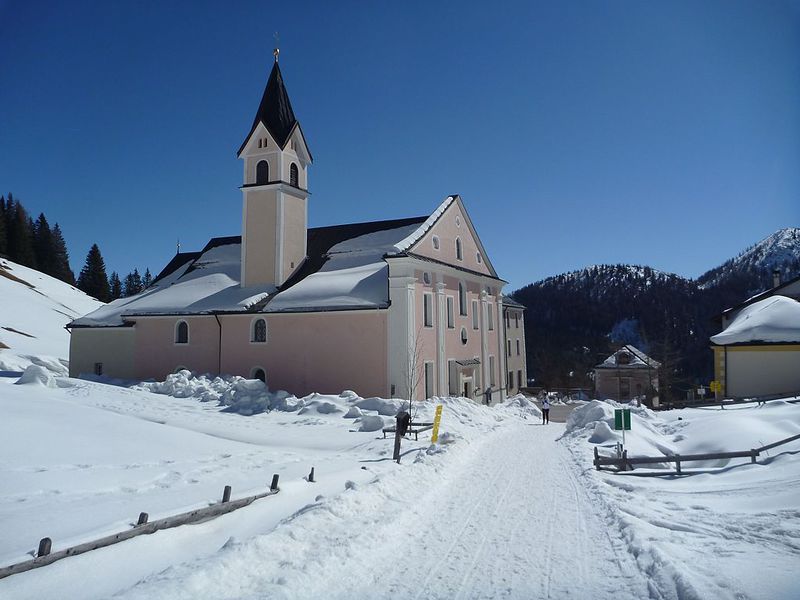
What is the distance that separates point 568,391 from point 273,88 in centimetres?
4059

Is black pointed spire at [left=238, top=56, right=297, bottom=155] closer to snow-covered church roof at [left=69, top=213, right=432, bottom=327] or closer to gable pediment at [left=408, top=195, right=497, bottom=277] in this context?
snow-covered church roof at [left=69, top=213, right=432, bottom=327]

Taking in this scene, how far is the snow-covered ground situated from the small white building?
11213mm

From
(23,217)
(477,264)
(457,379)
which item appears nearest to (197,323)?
(457,379)

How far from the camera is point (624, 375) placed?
54781 millimetres

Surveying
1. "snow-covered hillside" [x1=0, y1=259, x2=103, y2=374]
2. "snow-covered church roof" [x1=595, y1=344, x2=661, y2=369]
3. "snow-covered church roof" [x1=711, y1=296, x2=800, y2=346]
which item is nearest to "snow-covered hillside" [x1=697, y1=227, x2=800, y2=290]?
"snow-covered church roof" [x1=595, y1=344, x2=661, y2=369]

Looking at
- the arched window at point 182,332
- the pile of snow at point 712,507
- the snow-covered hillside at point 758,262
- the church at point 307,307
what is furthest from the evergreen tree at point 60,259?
the snow-covered hillside at point 758,262

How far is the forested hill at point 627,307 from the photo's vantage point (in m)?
115

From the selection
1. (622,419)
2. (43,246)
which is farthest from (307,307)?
(43,246)

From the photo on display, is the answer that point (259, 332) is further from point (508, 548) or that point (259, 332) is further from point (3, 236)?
point (3, 236)

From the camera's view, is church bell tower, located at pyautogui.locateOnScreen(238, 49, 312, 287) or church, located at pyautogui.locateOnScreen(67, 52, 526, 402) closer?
→ church, located at pyautogui.locateOnScreen(67, 52, 526, 402)

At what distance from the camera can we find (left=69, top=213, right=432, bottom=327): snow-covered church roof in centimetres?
2959

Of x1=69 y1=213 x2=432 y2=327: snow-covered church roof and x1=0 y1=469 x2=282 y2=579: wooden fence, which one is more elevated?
x1=69 y1=213 x2=432 y2=327: snow-covered church roof

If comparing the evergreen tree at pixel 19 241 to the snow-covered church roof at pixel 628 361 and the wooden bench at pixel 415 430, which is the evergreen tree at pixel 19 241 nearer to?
the snow-covered church roof at pixel 628 361

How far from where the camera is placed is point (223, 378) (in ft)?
97.7
